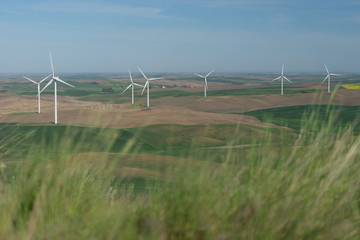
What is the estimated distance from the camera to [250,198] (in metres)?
3.26

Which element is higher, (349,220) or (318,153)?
(318,153)

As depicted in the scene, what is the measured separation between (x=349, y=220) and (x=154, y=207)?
1.45 metres

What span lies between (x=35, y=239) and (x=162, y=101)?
387 feet

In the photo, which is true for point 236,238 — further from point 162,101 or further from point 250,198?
point 162,101

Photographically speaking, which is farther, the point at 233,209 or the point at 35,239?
the point at 233,209

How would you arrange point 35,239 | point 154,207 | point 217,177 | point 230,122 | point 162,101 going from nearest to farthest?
point 35,239 → point 154,207 → point 217,177 → point 230,122 → point 162,101

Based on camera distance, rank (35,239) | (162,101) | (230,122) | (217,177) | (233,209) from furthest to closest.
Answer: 1. (162,101)
2. (230,122)
3. (217,177)
4. (233,209)
5. (35,239)

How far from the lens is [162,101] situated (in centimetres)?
12056

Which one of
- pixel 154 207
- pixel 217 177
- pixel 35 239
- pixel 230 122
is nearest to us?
pixel 35 239

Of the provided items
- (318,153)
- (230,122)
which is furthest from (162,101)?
(318,153)

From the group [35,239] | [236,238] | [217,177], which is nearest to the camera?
[35,239]

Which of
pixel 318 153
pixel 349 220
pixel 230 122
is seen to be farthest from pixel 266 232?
pixel 230 122

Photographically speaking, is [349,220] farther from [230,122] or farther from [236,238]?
[230,122]

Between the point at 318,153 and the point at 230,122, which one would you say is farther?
the point at 230,122
